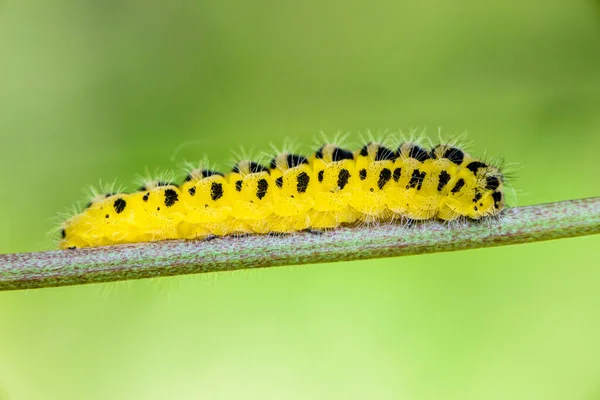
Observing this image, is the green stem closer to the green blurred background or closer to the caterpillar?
the caterpillar

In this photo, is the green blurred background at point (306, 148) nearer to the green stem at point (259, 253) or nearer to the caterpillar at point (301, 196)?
the caterpillar at point (301, 196)

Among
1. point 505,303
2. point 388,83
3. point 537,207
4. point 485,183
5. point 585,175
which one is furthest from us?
point 388,83

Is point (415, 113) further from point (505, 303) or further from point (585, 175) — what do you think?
point (505, 303)

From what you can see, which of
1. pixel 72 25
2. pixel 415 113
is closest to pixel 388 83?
pixel 415 113

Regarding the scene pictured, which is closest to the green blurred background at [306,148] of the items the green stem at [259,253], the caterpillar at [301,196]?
the caterpillar at [301,196]

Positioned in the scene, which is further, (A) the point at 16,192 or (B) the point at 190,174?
(A) the point at 16,192
